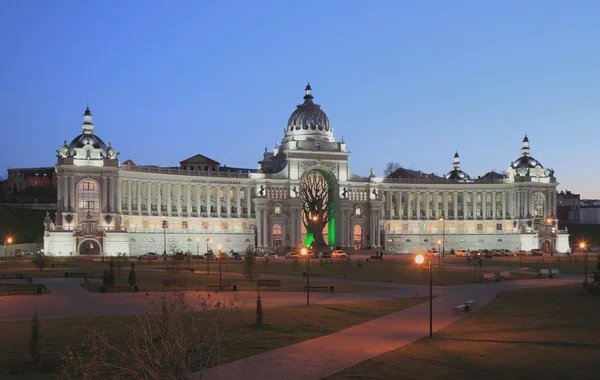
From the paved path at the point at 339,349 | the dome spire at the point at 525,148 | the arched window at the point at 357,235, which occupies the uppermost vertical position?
the dome spire at the point at 525,148

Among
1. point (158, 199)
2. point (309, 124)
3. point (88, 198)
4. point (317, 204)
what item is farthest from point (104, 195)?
point (309, 124)

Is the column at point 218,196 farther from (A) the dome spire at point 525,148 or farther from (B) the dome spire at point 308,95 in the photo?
(A) the dome spire at point 525,148

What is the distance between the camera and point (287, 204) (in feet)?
473

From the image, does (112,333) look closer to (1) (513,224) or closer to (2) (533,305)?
(2) (533,305)

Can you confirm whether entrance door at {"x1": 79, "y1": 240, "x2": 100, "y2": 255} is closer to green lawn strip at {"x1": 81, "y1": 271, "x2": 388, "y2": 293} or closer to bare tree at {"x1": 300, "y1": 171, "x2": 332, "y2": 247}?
bare tree at {"x1": 300, "y1": 171, "x2": 332, "y2": 247}

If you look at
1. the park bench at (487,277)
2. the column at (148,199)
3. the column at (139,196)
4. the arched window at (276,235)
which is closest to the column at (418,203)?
the arched window at (276,235)

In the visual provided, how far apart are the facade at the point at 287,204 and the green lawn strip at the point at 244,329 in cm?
8037

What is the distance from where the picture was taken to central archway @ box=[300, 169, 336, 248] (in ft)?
484

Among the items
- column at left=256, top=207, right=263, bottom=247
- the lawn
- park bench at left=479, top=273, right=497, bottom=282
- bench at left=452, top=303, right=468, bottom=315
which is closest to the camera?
bench at left=452, top=303, right=468, bottom=315

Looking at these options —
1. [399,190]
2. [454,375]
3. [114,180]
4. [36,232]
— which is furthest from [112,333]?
[399,190]

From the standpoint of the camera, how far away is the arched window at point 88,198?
122 m

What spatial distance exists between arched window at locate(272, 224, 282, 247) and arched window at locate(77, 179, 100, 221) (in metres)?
35.5

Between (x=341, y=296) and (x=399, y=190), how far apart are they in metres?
112

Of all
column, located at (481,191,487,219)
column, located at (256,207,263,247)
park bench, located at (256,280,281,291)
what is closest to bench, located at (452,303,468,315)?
park bench, located at (256,280,281,291)
